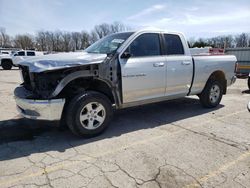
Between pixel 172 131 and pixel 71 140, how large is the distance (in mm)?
1972

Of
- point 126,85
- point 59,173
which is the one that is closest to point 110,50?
point 126,85

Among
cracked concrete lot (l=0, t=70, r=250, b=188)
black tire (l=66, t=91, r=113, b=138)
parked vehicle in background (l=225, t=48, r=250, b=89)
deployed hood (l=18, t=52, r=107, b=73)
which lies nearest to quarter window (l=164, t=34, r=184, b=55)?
cracked concrete lot (l=0, t=70, r=250, b=188)

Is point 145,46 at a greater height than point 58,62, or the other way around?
point 145,46

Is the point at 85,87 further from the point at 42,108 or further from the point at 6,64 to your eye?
the point at 6,64

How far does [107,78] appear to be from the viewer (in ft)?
13.5

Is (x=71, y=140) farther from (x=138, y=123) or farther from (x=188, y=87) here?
(x=188, y=87)

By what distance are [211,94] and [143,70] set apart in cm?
270

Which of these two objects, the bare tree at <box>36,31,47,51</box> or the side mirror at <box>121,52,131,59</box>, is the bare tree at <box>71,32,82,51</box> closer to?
the bare tree at <box>36,31,47,51</box>

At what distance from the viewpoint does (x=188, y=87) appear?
551 centimetres

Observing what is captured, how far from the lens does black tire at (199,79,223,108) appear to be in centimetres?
603

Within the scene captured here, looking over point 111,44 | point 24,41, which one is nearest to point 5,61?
point 111,44

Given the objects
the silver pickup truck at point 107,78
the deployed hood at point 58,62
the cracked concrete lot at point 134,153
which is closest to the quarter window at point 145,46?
the silver pickup truck at point 107,78

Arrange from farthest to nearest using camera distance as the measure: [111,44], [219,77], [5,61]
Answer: [5,61] → [219,77] → [111,44]

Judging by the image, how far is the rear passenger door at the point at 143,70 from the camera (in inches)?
170
